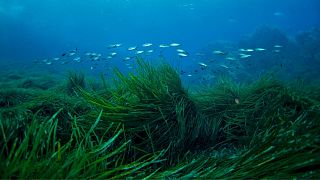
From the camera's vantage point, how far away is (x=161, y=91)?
3.42 m

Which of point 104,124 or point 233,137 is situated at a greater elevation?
point 104,124

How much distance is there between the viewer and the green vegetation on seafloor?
1.90 metres

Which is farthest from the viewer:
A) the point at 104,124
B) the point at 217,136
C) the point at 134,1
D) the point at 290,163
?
the point at 134,1

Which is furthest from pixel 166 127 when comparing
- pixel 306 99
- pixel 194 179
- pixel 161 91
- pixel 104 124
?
pixel 306 99

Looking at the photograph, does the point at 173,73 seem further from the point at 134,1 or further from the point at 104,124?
the point at 134,1

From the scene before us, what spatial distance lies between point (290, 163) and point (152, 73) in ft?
7.00

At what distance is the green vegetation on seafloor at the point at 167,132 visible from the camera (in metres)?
1.90

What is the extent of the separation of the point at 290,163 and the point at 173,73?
2.32 metres

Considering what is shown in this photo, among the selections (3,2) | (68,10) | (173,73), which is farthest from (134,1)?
(173,73)

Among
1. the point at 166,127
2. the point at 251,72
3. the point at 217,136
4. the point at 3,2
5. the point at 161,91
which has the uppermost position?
the point at 3,2

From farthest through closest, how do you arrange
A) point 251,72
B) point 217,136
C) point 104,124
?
point 251,72, point 217,136, point 104,124

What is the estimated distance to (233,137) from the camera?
10.8 feet

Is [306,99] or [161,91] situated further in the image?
[306,99]

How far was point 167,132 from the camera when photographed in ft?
10.5
